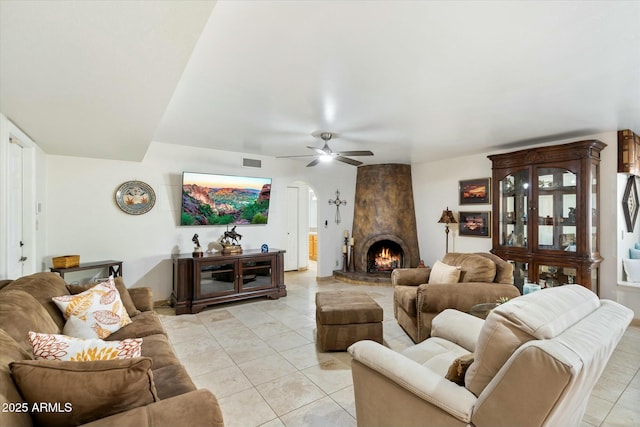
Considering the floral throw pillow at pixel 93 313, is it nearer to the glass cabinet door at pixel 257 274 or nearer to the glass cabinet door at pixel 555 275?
the glass cabinet door at pixel 257 274

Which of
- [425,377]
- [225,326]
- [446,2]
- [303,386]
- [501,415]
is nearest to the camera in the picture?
[501,415]

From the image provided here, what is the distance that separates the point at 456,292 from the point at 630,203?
3.49 m

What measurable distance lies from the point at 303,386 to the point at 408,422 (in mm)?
1160

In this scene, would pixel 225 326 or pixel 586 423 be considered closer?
pixel 586 423

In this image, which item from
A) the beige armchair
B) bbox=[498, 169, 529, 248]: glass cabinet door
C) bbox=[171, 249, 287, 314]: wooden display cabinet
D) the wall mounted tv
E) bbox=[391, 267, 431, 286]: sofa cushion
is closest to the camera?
the beige armchair

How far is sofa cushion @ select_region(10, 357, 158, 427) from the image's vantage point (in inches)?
37.9

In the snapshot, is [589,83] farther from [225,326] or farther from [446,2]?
[225,326]

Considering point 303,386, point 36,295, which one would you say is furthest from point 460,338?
point 36,295

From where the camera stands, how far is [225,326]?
3.56 m

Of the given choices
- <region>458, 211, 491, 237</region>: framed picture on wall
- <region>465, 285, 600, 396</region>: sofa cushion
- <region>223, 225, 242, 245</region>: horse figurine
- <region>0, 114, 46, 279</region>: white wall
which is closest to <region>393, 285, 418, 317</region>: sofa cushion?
<region>465, 285, 600, 396</region>: sofa cushion

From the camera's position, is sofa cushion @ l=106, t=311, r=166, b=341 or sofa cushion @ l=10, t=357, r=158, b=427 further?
sofa cushion @ l=106, t=311, r=166, b=341

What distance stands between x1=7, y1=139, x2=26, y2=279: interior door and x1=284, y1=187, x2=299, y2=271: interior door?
4573 mm

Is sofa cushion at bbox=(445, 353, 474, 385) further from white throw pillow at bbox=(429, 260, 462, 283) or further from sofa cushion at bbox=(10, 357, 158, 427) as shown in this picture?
white throw pillow at bbox=(429, 260, 462, 283)

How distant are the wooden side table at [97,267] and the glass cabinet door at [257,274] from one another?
1.64 meters
